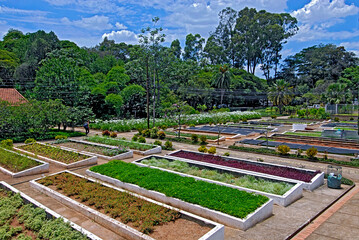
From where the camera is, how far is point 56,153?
1494 centimetres

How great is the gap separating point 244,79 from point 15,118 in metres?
48.5

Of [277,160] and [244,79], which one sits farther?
[244,79]

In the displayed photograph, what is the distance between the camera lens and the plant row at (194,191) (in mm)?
7305

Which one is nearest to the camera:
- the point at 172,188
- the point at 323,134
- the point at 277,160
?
the point at 172,188

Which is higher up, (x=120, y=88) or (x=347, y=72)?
(x=347, y=72)

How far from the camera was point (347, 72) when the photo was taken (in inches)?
2296

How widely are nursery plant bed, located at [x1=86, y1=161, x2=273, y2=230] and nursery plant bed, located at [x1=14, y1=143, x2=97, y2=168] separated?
3.12m

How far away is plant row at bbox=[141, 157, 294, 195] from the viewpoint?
30.0ft

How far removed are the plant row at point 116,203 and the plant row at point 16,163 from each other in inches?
90.0

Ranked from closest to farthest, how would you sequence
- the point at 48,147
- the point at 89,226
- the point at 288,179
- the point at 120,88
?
1. the point at 89,226
2. the point at 288,179
3. the point at 48,147
4. the point at 120,88

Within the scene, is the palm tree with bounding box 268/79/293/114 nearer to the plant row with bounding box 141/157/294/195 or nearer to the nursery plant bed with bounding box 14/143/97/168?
the plant row with bounding box 141/157/294/195

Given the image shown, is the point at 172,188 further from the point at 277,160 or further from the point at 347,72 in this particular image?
the point at 347,72

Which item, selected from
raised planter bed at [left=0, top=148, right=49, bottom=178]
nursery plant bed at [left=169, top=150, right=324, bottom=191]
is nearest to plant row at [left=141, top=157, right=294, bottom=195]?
nursery plant bed at [left=169, top=150, right=324, bottom=191]

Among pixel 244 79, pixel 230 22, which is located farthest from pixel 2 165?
pixel 230 22
